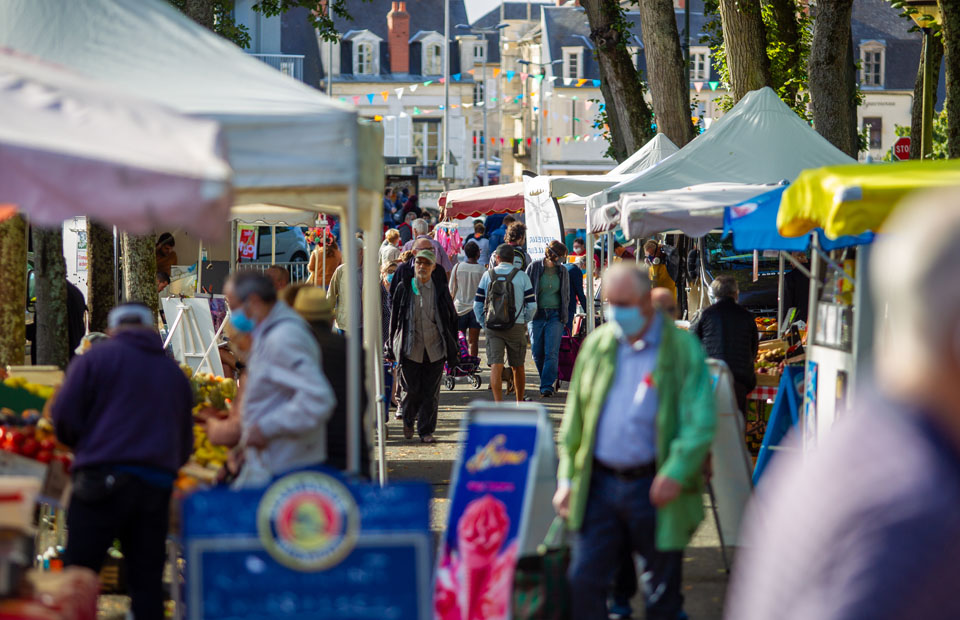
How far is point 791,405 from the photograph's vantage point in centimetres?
896

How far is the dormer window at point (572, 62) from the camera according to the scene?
81062mm

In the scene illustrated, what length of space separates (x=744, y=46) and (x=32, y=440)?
12.1m

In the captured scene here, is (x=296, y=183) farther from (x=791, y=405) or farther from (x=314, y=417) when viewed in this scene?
(x=791, y=405)

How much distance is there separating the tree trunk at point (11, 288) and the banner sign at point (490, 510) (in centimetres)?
512

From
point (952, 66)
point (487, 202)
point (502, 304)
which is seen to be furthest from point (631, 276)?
point (487, 202)

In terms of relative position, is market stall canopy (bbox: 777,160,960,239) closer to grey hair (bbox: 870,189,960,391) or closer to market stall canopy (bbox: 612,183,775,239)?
market stall canopy (bbox: 612,183,775,239)

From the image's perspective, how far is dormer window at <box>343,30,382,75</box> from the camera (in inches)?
3182

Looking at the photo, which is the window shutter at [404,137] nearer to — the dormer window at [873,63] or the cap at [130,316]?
the dormer window at [873,63]

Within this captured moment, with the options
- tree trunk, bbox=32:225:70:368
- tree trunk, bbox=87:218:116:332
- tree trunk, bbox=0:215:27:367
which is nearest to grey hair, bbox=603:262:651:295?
tree trunk, bbox=0:215:27:367

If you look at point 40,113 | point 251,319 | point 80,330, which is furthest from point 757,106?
point 40,113

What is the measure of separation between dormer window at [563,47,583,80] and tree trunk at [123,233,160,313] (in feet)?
232

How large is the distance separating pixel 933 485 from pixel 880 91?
80.2 meters

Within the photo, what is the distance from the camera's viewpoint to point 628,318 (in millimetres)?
5680

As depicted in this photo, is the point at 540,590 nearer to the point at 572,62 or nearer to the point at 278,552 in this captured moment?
the point at 278,552
